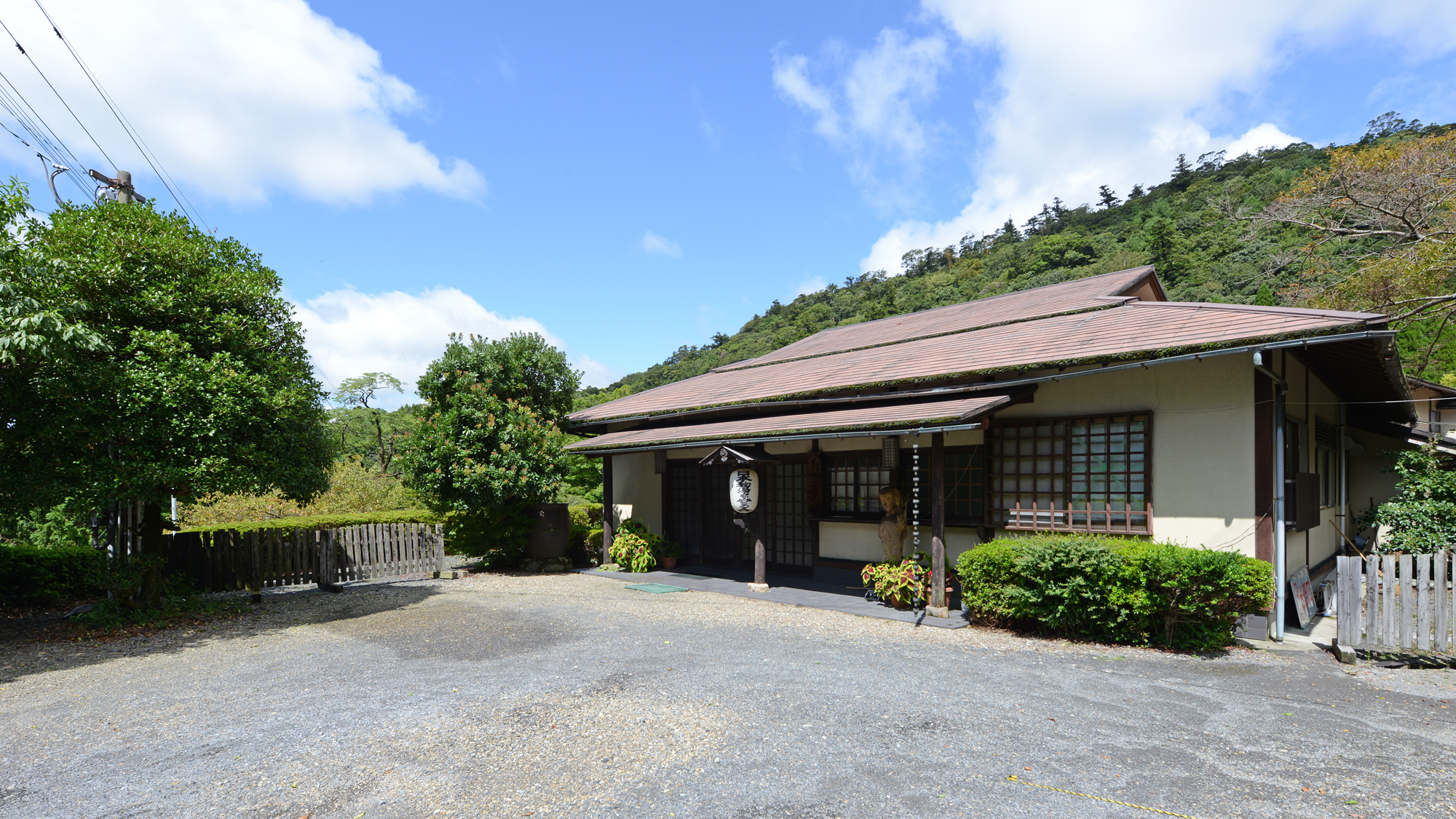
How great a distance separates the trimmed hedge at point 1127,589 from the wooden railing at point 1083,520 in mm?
696

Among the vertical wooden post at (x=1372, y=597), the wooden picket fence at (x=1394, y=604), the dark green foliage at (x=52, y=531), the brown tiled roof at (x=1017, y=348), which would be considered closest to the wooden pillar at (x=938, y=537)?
the brown tiled roof at (x=1017, y=348)

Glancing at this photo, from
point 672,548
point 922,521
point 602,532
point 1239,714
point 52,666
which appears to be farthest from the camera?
point 602,532

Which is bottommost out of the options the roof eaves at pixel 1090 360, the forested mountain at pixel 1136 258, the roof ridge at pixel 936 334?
the roof eaves at pixel 1090 360

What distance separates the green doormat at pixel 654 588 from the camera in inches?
448

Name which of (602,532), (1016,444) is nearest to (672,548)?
(602,532)

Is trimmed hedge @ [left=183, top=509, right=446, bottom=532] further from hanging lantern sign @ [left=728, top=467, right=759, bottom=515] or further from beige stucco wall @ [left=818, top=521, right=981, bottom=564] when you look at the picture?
beige stucco wall @ [left=818, top=521, right=981, bottom=564]

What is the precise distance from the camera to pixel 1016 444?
9445 mm

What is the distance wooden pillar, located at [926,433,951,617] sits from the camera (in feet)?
28.5

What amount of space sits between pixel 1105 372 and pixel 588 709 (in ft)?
22.8

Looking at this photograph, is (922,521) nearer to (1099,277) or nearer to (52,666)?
(1099,277)

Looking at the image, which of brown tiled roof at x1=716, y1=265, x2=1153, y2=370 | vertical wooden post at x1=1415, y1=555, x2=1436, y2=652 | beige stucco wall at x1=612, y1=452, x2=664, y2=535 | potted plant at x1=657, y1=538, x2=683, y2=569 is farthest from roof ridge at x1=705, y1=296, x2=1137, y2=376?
vertical wooden post at x1=1415, y1=555, x2=1436, y2=652

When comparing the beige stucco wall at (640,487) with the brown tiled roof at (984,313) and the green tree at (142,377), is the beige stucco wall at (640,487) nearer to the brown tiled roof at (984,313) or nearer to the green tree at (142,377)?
the brown tiled roof at (984,313)

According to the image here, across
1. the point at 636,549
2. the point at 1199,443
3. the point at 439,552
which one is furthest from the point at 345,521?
the point at 1199,443

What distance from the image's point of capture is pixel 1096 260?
165 feet
